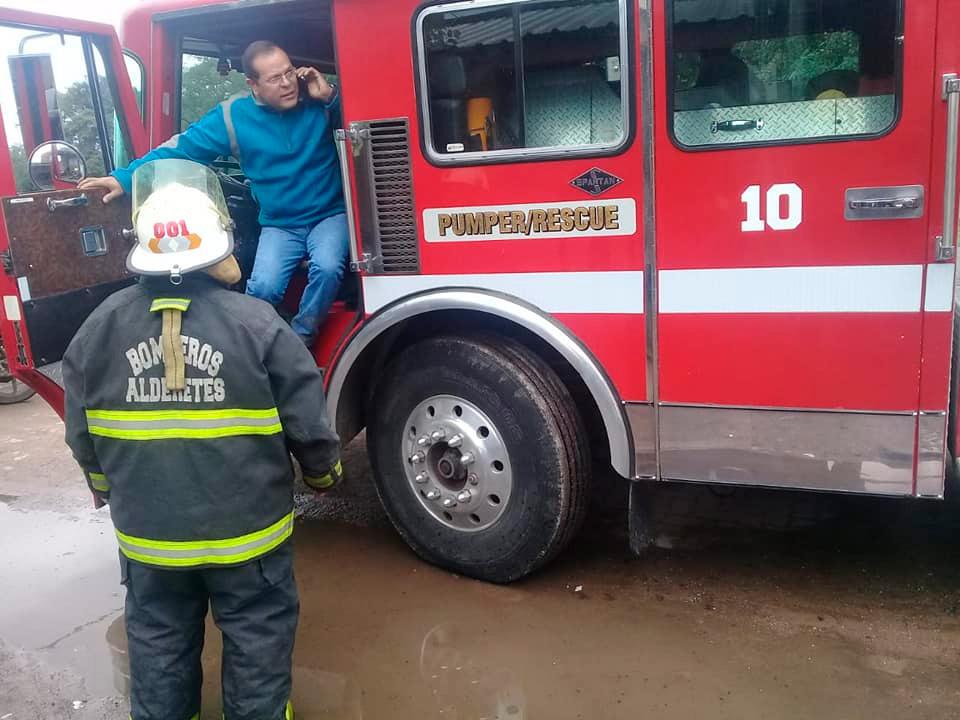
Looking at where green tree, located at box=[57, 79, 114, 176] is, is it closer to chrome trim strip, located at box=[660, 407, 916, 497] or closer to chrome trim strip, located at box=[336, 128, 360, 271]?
chrome trim strip, located at box=[336, 128, 360, 271]

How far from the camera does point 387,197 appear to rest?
370 centimetres

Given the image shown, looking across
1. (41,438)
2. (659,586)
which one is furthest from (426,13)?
(41,438)

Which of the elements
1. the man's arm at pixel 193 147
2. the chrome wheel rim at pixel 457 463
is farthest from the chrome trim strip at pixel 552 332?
the man's arm at pixel 193 147

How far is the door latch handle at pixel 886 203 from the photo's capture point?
288 centimetres

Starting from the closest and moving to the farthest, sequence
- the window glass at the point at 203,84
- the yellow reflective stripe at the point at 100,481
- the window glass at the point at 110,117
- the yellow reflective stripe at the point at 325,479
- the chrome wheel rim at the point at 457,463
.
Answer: the yellow reflective stripe at the point at 100,481 → the yellow reflective stripe at the point at 325,479 → the chrome wheel rim at the point at 457,463 → the window glass at the point at 110,117 → the window glass at the point at 203,84

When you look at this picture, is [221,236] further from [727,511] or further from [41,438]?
[41,438]

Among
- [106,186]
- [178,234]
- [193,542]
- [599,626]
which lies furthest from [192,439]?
[106,186]

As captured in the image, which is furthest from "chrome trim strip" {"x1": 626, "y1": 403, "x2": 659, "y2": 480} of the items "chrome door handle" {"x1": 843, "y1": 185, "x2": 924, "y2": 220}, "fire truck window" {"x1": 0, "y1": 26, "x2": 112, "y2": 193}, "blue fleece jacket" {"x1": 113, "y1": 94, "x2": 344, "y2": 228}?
"fire truck window" {"x1": 0, "y1": 26, "x2": 112, "y2": 193}

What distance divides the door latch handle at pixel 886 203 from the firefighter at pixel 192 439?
1823 millimetres

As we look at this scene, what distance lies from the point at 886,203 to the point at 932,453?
838 mm

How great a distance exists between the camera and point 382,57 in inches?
141

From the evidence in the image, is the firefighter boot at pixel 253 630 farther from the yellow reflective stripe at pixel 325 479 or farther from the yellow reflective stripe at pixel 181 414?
the yellow reflective stripe at pixel 181 414

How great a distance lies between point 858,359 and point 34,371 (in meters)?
3.26

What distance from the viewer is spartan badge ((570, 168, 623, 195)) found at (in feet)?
10.8
